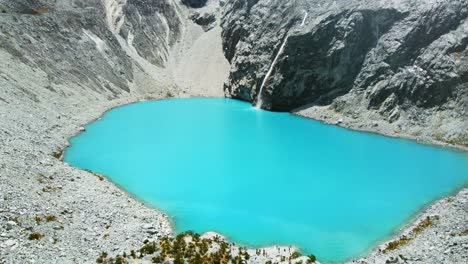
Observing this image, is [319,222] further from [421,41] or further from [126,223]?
[421,41]

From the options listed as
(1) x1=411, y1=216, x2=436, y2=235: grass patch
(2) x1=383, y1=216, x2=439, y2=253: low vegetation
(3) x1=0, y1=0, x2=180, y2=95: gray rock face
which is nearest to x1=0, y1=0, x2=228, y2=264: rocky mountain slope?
(3) x1=0, y1=0, x2=180, y2=95: gray rock face

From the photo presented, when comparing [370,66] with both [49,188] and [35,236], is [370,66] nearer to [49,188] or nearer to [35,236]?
[49,188]

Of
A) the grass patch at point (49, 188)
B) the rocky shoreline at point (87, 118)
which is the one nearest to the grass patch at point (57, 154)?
the rocky shoreline at point (87, 118)

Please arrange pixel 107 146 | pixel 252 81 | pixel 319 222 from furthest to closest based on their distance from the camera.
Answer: pixel 252 81
pixel 107 146
pixel 319 222

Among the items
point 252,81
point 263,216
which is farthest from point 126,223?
point 252,81

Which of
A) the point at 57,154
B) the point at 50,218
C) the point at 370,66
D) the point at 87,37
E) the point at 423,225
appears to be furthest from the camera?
the point at 87,37

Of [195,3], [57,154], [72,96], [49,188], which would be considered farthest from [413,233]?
[195,3]
